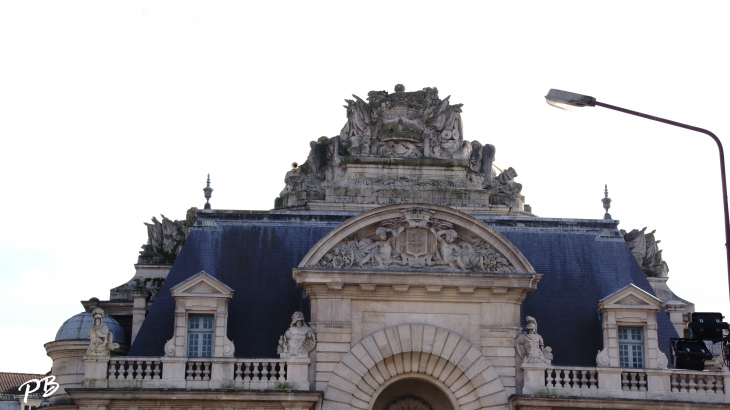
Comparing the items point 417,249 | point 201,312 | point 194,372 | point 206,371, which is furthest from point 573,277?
point 194,372

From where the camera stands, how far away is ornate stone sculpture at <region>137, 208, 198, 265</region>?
145 feet

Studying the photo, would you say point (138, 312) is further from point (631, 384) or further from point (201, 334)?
point (631, 384)

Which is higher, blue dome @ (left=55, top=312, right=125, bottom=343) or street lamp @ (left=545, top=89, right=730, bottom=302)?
street lamp @ (left=545, top=89, right=730, bottom=302)

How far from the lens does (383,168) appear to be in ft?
149

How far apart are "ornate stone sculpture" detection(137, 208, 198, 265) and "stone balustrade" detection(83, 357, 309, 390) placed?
895 cm

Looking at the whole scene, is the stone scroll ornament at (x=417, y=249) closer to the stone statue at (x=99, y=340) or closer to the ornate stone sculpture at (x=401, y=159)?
the stone statue at (x=99, y=340)

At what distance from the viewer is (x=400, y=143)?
150ft

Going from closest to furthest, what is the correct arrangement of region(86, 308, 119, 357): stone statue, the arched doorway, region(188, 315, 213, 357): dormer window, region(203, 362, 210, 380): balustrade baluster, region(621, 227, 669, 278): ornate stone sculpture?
region(203, 362, 210, 380): balustrade baluster → region(86, 308, 119, 357): stone statue → region(188, 315, 213, 357): dormer window → the arched doorway → region(621, 227, 669, 278): ornate stone sculpture

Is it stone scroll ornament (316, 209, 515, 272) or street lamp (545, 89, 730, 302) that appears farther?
stone scroll ornament (316, 209, 515, 272)

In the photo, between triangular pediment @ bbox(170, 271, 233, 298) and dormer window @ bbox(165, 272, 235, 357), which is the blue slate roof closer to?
dormer window @ bbox(165, 272, 235, 357)

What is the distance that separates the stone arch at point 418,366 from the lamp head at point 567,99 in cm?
1076

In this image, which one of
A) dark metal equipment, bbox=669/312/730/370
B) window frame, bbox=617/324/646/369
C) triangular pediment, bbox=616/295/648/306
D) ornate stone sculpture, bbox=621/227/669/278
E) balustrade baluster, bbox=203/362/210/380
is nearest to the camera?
dark metal equipment, bbox=669/312/730/370

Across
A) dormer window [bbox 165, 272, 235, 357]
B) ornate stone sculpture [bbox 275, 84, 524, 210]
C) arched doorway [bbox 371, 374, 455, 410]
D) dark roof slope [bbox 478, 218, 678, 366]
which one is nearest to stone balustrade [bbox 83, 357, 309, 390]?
dormer window [bbox 165, 272, 235, 357]

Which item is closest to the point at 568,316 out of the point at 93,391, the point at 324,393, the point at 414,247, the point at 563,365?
the point at 563,365
